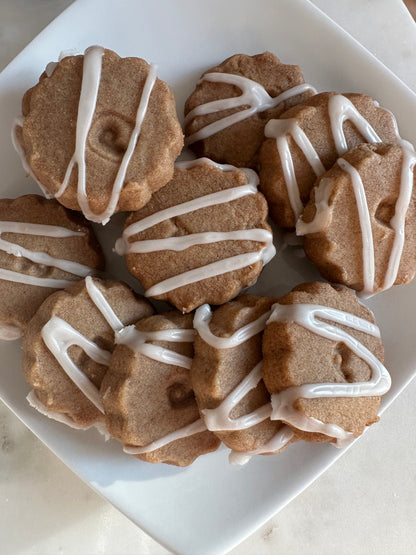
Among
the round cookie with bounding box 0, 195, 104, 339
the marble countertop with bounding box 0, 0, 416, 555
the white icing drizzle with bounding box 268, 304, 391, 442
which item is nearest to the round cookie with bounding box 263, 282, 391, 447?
the white icing drizzle with bounding box 268, 304, 391, 442

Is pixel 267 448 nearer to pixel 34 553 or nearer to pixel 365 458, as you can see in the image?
pixel 365 458

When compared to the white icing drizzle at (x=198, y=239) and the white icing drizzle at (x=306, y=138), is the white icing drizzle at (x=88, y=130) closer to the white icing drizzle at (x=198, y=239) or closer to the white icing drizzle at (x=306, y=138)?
the white icing drizzle at (x=198, y=239)

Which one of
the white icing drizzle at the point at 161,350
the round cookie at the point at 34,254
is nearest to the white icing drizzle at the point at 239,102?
the round cookie at the point at 34,254

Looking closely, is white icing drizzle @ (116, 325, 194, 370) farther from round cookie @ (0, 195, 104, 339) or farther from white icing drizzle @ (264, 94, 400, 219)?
white icing drizzle @ (264, 94, 400, 219)

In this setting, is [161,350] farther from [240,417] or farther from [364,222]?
[364,222]

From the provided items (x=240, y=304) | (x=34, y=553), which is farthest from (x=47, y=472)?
(x=240, y=304)

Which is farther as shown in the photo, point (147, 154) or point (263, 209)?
point (263, 209)

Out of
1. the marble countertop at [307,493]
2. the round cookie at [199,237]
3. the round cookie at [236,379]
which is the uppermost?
the round cookie at [199,237]
